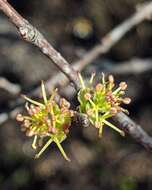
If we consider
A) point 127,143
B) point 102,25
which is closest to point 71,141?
point 127,143

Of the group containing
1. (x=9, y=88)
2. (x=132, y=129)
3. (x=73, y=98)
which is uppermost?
(x=9, y=88)

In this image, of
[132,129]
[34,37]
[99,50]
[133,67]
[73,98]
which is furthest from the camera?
[73,98]

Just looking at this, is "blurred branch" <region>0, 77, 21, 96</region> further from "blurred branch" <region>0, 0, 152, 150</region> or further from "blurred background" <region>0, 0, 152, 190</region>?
"blurred background" <region>0, 0, 152, 190</region>

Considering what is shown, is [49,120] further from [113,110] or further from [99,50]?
[99,50]

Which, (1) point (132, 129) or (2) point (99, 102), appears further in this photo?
(1) point (132, 129)

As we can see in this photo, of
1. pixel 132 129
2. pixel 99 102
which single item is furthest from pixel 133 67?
pixel 99 102

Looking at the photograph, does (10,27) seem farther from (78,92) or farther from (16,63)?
(78,92)

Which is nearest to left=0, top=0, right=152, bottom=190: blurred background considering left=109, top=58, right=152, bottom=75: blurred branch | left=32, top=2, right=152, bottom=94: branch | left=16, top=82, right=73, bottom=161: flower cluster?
left=109, top=58, right=152, bottom=75: blurred branch
